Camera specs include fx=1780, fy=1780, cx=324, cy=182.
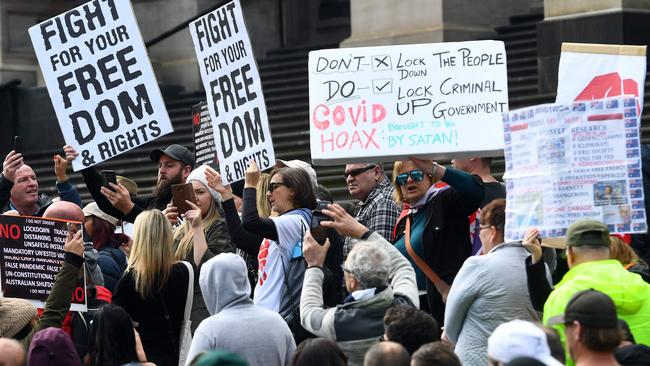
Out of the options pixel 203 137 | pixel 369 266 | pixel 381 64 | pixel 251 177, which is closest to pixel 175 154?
pixel 203 137

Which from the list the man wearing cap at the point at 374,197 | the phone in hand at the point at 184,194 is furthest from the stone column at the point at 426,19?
the phone in hand at the point at 184,194

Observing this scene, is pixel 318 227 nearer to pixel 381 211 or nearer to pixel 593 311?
pixel 381 211

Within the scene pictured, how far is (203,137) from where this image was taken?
42.6 ft

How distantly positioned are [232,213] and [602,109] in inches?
93.8

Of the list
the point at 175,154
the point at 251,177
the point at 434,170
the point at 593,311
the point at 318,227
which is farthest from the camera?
the point at 175,154

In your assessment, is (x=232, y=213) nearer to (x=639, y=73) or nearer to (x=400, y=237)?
(x=400, y=237)

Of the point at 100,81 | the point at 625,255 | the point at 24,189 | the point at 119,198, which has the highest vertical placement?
Result: the point at 100,81

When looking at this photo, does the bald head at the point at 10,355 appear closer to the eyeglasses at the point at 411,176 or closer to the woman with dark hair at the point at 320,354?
the woman with dark hair at the point at 320,354

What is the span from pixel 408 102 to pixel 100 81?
287cm

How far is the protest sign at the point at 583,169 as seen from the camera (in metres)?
8.71

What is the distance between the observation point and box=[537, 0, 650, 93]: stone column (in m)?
15.4

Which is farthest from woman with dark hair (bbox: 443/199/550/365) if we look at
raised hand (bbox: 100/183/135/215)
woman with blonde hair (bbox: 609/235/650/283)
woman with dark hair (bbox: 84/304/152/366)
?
raised hand (bbox: 100/183/135/215)

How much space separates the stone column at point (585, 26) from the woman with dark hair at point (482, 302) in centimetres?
700

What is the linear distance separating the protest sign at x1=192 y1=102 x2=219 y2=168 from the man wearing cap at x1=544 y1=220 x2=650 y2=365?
490 cm
